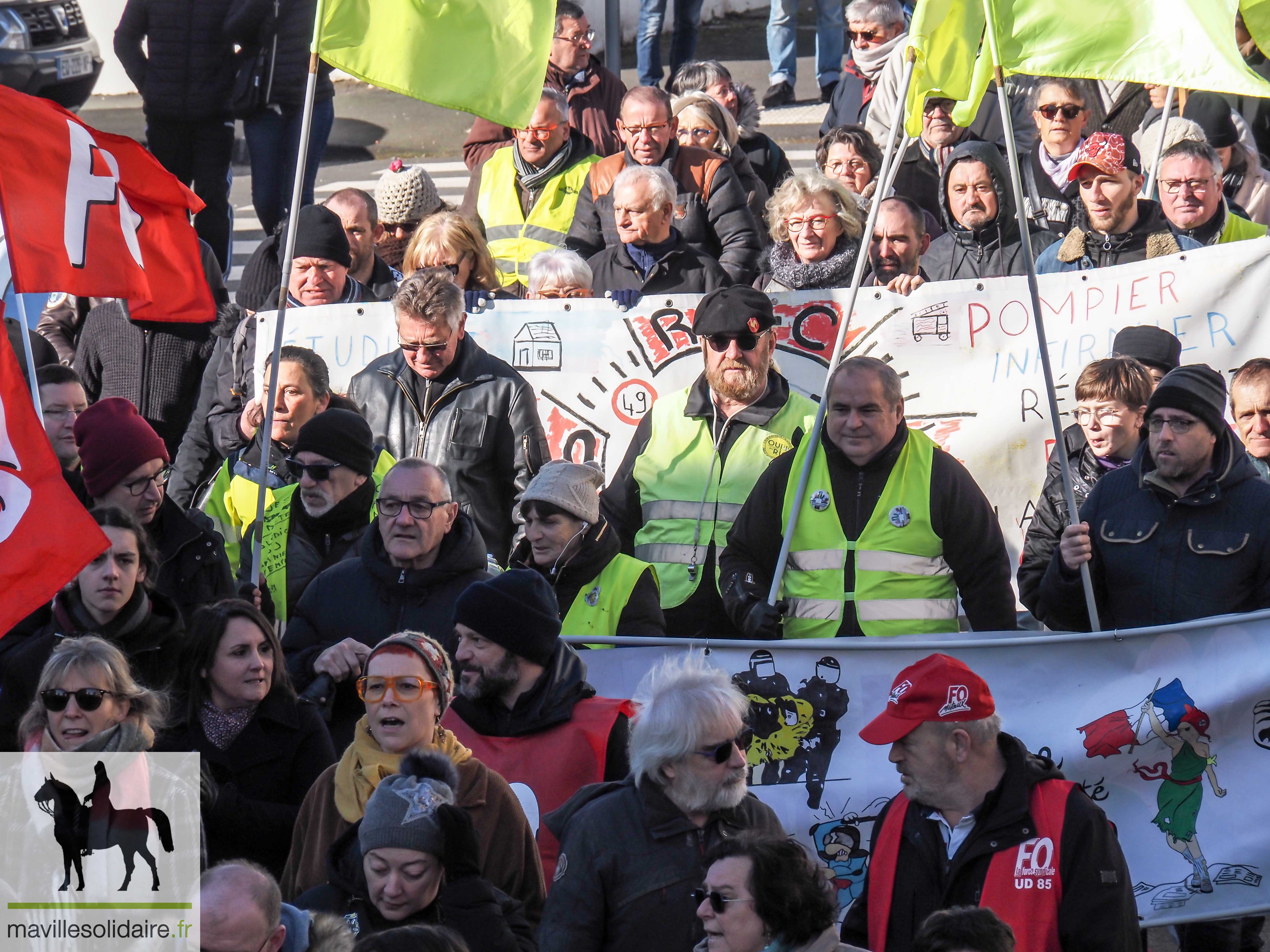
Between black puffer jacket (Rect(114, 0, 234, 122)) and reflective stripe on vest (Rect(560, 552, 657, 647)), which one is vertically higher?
black puffer jacket (Rect(114, 0, 234, 122))

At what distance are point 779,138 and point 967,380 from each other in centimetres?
793

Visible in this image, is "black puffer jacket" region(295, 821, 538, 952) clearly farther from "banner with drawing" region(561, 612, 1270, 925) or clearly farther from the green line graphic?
"banner with drawing" region(561, 612, 1270, 925)

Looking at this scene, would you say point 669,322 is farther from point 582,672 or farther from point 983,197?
point 582,672

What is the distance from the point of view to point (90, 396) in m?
8.61

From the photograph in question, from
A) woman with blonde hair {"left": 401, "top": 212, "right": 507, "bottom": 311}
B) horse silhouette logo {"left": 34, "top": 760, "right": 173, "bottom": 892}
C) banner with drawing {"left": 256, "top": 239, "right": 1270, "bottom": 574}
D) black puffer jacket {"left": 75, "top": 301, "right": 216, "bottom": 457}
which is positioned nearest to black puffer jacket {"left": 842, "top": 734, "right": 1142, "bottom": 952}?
horse silhouette logo {"left": 34, "top": 760, "right": 173, "bottom": 892}

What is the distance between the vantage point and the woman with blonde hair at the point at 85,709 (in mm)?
4883

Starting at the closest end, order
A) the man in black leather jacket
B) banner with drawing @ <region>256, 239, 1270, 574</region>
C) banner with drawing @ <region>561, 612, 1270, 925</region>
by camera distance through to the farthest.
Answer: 1. banner with drawing @ <region>561, 612, 1270, 925</region>
2. the man in black leather jacket
3. banner with drawing @ <region>256, 239, 1270, 574</region>

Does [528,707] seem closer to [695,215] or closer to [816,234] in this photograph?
[816,234]

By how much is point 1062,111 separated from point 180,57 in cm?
515

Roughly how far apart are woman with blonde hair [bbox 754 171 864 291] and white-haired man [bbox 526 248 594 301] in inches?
34.1

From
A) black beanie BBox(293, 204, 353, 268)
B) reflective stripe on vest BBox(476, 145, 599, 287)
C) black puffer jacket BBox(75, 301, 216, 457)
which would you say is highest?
reflective stripe on vest BBox(476, 145, 599, 287)

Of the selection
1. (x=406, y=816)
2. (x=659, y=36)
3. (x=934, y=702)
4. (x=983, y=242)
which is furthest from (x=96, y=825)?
(x=659, y=36)

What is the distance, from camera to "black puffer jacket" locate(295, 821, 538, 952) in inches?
165

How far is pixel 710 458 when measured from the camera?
6.93m
